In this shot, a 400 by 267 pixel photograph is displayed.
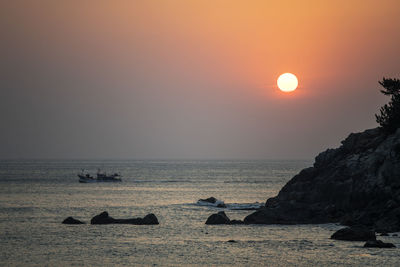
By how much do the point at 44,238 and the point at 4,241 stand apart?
3.61 meters

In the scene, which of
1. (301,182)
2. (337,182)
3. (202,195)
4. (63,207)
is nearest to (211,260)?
(337,182)

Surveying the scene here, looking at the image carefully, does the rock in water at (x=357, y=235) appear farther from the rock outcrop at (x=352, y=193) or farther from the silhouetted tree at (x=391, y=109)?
the silhouetted tree at (x=391, y=109)

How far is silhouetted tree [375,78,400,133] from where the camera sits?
261 ft

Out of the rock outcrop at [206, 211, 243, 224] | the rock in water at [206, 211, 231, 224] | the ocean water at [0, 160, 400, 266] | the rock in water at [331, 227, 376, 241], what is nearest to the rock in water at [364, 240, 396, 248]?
the ocean water at [0, 160, 400, 266]

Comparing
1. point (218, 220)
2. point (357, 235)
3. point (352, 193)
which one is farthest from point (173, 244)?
point (352, 193)

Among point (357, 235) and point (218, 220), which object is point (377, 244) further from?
point (218, 220)

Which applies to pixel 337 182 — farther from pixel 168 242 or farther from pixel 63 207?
pixel 63 207

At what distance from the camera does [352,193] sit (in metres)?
70.8

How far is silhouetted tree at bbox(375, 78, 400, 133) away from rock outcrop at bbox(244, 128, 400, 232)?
1.27m

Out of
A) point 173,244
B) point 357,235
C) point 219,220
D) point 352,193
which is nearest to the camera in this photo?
point 357,235

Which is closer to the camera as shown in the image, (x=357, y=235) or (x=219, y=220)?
(x=357, y=235)

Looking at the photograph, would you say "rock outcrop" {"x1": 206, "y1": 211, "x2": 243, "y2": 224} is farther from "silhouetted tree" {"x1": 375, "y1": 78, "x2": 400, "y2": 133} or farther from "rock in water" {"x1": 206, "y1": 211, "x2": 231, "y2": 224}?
"silhouetted tree" {"x1": 375, "y1": 78, "x2": 400, "y2": 133}

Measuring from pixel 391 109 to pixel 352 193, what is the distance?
16.6 m

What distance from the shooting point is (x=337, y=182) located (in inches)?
2923
